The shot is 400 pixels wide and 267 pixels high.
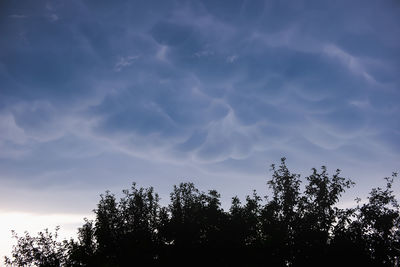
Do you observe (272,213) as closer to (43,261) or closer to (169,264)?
(169,264)

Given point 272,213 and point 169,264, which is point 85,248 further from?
point 272,213

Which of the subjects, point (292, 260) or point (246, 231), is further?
point (246, 231)

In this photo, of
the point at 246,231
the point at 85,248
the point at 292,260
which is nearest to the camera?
the point at 292,260

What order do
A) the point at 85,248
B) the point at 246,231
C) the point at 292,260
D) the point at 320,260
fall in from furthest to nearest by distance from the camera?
the point at 85,248, the point at 246,231, the point at 292,260, the point at 320,260

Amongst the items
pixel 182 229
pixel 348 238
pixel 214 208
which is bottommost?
pixel 348 238

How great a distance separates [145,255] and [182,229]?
8.19 metres

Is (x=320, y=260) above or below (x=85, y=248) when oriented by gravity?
below

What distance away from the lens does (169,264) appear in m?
48.3

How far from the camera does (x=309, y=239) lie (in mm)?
38938

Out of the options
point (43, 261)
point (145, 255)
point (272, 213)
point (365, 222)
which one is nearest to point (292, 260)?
point (272, 213)

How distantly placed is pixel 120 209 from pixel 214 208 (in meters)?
18.9

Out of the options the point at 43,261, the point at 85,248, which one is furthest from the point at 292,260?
the point at 43,261

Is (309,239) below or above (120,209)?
below

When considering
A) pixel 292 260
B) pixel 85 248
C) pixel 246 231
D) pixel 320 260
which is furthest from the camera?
pixel 85 248
